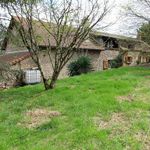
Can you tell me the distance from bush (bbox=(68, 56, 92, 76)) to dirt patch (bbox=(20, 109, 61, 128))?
49.9 feet

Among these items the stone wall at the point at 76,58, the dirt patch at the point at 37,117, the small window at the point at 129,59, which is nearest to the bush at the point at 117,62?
Result: the stone wall at the point at 76,58

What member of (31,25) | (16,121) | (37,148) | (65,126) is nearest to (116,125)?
(65,126)

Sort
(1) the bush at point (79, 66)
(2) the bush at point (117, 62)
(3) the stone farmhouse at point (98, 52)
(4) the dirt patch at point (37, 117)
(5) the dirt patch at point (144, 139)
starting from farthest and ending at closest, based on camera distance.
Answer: (2) the bush at point (117, 62) → (1) the bush at point (79, 66) → (3) the stone farmhouse at point (98, 52) → (4) the dirt patch at point (37, 117) → (5) the dirt patch at point (144, 139)

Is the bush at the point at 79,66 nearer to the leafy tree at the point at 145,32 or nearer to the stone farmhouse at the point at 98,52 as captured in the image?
the stone farmhouse at the point at 98,52

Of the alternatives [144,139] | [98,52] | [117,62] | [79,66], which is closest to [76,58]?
[79,66]

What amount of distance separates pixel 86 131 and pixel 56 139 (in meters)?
0.72

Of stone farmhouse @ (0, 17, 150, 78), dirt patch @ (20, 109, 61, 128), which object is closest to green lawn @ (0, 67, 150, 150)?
dirt patch @ (20, 109, 61, 128)

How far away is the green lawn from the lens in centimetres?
666

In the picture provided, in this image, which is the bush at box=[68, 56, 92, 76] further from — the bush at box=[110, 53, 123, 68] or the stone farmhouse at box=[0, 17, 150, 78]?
the bush at box=[110, 53, 123, 68]

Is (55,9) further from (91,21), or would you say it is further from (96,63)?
(96,63)

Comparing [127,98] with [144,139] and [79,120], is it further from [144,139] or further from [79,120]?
[144,139]

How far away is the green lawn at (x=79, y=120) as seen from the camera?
6.66 m

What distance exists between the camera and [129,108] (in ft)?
29.1

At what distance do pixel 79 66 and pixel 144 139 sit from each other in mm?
17799
